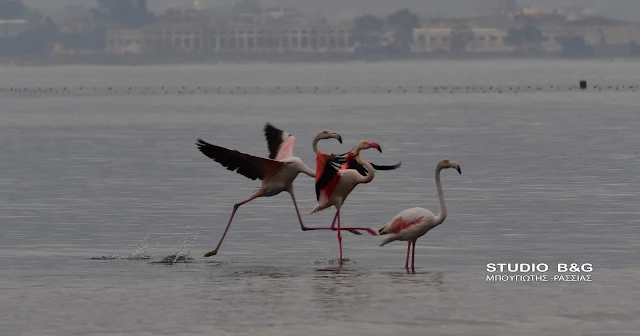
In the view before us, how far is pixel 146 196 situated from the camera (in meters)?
38.5

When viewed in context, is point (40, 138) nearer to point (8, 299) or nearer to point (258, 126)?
point (258, 126)

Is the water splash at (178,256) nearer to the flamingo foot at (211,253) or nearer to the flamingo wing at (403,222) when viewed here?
the flamingo foot at (211,253)

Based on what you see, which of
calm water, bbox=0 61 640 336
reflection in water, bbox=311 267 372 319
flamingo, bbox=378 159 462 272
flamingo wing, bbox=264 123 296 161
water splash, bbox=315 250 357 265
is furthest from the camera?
flamingo wing, bbox=264 123 296 161

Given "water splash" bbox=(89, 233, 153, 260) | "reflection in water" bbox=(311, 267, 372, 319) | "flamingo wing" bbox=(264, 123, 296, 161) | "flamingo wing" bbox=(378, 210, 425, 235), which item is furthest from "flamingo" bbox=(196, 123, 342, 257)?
"flamingo wing" bbox=(378, 210, 425, 235)

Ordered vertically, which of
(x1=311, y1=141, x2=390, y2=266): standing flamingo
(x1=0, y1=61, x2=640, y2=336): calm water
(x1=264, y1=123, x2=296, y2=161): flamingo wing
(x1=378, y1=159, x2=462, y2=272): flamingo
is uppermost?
(x1=264, y1=123, x2=296, y2=161): flamingo wing

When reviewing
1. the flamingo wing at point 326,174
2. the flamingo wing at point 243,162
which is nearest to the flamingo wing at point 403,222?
the flamingo wing at point 326,174

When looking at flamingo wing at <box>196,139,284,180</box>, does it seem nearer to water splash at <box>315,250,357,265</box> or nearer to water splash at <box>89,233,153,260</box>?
water splash at <box>315,250,357,265</box>

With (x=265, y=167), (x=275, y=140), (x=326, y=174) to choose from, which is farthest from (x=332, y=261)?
(x=275, y=140)

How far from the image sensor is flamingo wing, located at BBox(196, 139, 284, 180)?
26.0m

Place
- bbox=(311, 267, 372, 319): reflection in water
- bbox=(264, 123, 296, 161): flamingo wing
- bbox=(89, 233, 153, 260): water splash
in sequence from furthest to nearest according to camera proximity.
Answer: bbox=(264, 123, 296, 161): flamingo wing < bbox=(89, 233, 153, 260): water splash < bbox=(311, 267, 372, 319): reflection in water

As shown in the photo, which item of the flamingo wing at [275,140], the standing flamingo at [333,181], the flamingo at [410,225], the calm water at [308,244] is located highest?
the flamingo wing at [275,140]

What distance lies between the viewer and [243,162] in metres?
26.4

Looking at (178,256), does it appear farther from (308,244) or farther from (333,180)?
(333,180)

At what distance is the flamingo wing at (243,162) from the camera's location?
85.2 feet
